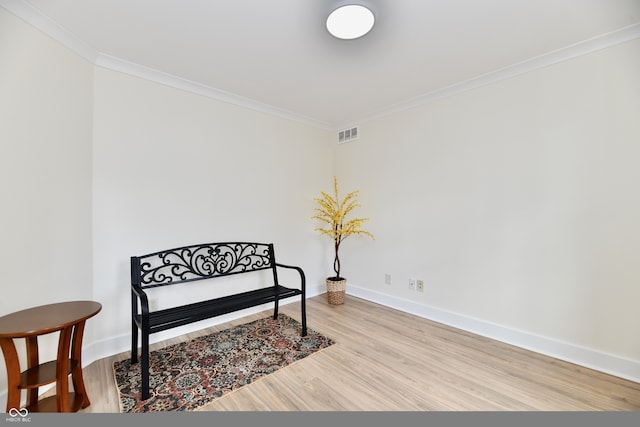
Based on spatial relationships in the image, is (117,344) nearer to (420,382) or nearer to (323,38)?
(420,382)

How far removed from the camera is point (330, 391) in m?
1.79

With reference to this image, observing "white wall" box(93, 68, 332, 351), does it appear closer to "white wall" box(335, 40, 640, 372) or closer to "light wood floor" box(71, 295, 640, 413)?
"light wood floor" box(71, 295, 640, 413)

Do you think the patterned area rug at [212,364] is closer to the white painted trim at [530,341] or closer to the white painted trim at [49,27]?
the white painted trim at [530,341]

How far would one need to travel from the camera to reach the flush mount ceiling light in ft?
5.39

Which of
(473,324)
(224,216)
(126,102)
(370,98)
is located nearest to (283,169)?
(224,216)

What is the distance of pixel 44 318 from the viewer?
1501 mm

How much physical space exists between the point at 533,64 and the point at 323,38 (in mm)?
1792

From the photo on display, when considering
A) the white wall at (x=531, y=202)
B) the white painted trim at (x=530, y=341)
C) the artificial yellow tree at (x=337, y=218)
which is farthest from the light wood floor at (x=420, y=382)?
the artificial yellow tree at (x=337, y=218)

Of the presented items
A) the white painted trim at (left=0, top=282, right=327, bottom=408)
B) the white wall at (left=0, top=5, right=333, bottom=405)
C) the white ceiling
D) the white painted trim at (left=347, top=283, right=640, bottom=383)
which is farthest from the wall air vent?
the white painted trim at (left=0, top=282, right=327, bottom=408)

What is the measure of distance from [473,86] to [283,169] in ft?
7.27

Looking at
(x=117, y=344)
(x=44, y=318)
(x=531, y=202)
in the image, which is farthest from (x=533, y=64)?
(x=117, y=344)

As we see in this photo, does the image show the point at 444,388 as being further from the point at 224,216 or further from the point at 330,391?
the point at 224,216

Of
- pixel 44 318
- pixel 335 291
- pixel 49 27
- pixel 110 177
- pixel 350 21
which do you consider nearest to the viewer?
pixel 44 318

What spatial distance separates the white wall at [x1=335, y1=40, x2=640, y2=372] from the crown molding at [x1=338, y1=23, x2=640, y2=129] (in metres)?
0.05
